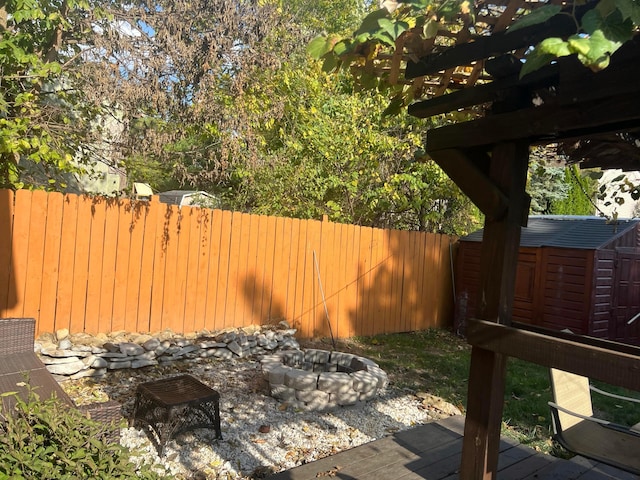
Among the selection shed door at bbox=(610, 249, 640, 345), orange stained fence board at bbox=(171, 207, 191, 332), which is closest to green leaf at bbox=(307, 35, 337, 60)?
orange stained fence board at bbox=(171, 207, 191, 332)

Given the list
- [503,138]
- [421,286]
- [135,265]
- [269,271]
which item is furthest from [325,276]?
[503,138]

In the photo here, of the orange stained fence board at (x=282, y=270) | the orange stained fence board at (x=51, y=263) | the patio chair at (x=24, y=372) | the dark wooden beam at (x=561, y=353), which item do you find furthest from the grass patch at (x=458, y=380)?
the orange stained fence board at (x=51, y=263)

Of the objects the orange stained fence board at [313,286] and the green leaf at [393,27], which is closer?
the green leaf at [393,27]

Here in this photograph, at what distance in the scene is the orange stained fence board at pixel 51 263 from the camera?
17.4 ft

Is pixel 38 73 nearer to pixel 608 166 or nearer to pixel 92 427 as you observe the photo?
pixel 92 427

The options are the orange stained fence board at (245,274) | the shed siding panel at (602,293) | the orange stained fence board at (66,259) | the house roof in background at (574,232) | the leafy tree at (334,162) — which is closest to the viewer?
the orange stained fence board at (66,259)

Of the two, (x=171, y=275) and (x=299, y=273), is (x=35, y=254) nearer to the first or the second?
(x=171, y=275)

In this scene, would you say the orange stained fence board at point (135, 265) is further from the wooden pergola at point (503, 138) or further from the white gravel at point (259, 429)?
the wooden pergola at point (503, 138)

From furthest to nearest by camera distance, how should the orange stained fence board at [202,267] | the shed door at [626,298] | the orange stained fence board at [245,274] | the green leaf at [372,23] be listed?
the shed door at [626,298] → the orange stained fence board at [245,274] → the orange stained fence board at [202,267] → the green leaf at [372,23]

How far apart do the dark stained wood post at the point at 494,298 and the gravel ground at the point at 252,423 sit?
1.84 m

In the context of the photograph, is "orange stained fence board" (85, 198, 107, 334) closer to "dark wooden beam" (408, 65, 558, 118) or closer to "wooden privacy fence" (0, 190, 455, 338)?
"wooden privacy fence" (0, 190, 455, 338)

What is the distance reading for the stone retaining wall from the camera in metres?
4.93

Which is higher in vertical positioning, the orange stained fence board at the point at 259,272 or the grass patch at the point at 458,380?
the orange stained fence board at the point at 259,272

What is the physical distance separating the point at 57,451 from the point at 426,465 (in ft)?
7.62
